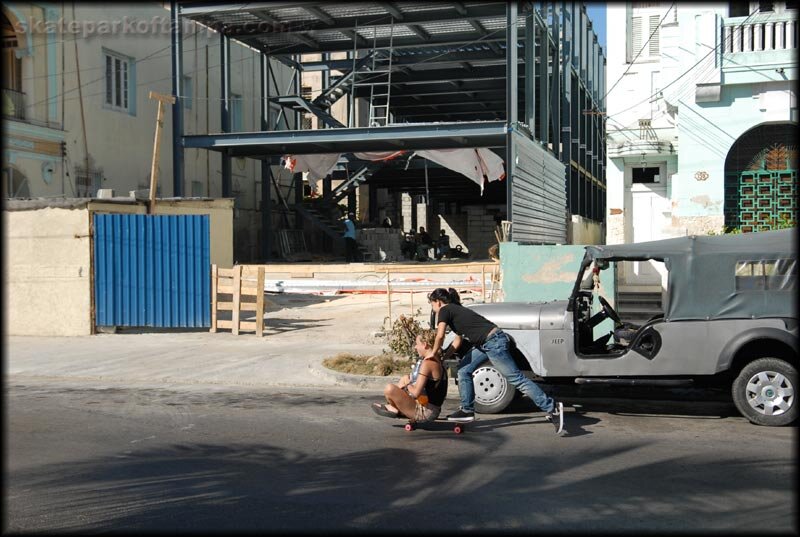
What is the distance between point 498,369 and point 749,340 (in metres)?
2.54

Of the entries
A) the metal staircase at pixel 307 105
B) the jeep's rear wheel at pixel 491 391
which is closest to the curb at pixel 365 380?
the jeep's rear wheel at pixel 491 391

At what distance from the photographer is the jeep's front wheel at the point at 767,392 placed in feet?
26.3

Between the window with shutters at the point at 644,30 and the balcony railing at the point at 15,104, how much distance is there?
15848 millimetres

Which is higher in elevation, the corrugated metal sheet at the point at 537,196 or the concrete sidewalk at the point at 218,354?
the corrugated metal sheet at the point at 537,196

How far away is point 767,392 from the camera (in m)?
8.09

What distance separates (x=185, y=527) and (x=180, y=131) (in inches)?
814

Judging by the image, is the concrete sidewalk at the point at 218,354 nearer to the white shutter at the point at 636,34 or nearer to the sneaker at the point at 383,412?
the sneaker at the point at 383,412

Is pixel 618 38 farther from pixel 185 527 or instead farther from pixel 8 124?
pixel 185 527

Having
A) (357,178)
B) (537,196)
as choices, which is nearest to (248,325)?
(537,196)

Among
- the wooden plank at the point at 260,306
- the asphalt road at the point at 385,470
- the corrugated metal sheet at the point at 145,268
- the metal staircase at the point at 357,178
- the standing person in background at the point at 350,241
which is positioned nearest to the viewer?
the asphalt road at the point at 385,470

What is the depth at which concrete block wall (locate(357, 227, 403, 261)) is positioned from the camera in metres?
32.4

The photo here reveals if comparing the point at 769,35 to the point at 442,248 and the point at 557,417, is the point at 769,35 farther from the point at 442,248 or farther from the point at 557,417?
the point at 442,248

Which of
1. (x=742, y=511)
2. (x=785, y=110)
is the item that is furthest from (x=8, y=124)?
(x=742, y=511)

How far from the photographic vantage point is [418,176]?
36.1 meters
